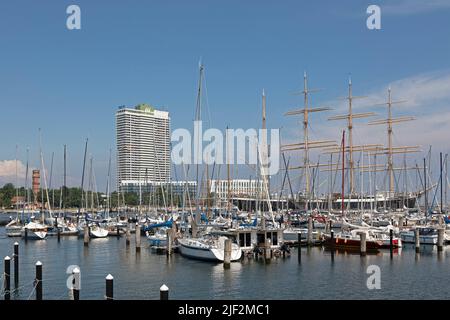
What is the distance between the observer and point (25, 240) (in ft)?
258

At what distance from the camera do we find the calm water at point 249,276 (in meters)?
36.7

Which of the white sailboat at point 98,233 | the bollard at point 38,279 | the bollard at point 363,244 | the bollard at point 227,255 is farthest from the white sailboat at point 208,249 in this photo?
the white sailboat at point 98,233

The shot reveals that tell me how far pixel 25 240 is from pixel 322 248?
43017mm

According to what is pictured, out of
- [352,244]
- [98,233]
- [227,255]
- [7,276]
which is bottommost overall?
[98,233]

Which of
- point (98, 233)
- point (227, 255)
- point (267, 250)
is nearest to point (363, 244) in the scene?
point (267, 250)

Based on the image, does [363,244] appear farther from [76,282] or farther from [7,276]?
[76,282]

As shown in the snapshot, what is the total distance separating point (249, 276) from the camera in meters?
43.0

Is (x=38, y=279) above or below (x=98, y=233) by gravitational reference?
above

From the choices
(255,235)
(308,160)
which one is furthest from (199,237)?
(308,160)

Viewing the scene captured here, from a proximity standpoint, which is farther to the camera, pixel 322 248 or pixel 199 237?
pixel 322 248
